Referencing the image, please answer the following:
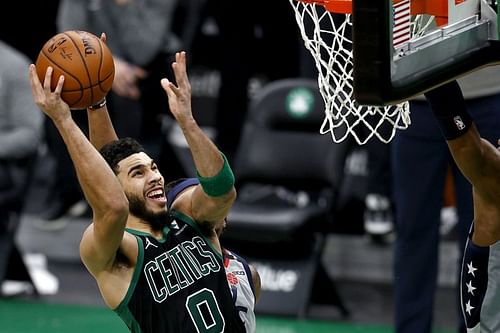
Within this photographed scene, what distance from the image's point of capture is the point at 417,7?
4.98 meters

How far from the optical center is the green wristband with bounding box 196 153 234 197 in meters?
5.26

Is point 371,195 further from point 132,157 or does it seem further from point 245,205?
point 132,157

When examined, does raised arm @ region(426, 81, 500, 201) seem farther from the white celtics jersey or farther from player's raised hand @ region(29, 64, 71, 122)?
player's raised hand @ region(29, 64, 71, 122)

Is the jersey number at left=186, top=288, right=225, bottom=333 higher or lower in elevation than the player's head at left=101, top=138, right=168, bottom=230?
lower

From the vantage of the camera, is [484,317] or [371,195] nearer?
[484,317]

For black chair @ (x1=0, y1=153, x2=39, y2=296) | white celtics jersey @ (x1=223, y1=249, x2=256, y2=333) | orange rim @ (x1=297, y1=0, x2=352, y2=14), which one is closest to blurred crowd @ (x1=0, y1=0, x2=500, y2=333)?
black chair @ (x1=0, y1=153, x2=39, y2=296)

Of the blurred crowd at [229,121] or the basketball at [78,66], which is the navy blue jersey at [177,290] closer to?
the basketball at [78,66]

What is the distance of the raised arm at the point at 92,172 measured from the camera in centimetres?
498

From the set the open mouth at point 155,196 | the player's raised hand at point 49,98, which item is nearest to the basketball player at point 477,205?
the open mouth at point 155,196

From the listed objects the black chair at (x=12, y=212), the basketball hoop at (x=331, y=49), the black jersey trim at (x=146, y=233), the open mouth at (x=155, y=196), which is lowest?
the black chair at (x=12, y=212)

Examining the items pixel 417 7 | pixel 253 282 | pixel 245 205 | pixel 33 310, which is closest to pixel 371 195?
pixel 245 205

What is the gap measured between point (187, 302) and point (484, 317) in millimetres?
1156

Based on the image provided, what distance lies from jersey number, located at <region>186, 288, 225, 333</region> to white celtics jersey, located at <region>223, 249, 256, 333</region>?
115 millimetres

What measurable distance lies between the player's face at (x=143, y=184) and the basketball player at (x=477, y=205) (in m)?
1.08
